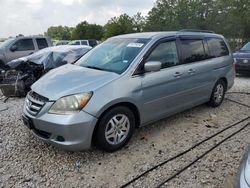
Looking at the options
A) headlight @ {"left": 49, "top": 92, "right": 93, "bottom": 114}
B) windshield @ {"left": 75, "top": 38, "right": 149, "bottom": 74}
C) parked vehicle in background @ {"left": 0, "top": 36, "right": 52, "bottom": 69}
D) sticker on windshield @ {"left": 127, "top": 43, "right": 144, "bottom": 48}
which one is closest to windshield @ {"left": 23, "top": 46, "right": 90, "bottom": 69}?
windshield @ {"left": 75, "top": 38, "right": 149, "bottom": 74}

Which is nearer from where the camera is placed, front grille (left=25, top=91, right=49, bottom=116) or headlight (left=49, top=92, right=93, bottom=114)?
headlight (left=49, top=92, right=93, bottom=114)

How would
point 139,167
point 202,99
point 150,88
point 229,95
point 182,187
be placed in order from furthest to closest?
point 229,95 → point 202,99 → point 150,88 → point 139,167 → point 182,187

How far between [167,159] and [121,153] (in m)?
0.66

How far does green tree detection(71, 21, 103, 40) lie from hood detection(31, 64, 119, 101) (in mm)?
35028

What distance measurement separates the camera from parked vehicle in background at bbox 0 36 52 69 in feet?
35.2

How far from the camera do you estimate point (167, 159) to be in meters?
3.56

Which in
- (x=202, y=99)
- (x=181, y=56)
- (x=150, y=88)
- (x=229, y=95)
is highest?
(x=181, y=56)

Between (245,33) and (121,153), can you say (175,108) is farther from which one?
(245,33)

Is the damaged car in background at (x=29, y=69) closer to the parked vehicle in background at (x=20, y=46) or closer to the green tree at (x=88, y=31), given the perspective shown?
the parked vehicle in background at (x=20, y=46)

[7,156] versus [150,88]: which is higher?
[150,88]

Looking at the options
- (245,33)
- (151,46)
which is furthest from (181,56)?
(245,33)

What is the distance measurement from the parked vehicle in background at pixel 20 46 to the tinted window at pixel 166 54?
796 centimetres

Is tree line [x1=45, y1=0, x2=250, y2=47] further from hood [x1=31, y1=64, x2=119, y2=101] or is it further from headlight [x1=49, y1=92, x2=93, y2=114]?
headlight [x1=49, y1=92, x2=93, y2=114]

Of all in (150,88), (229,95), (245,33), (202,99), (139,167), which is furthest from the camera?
(245,33)
